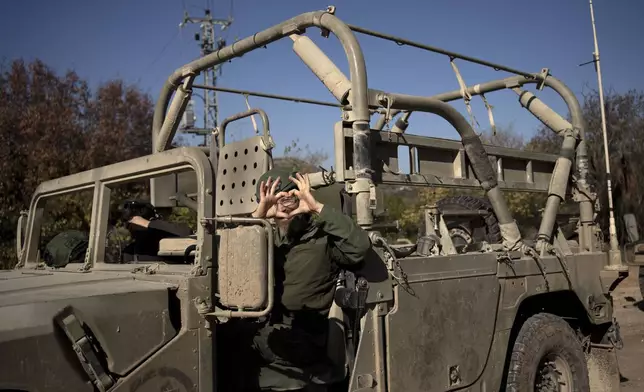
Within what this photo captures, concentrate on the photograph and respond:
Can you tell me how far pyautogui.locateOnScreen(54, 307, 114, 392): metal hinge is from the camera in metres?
2.26

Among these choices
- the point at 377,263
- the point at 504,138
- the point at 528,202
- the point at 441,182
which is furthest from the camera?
the point at 504,138

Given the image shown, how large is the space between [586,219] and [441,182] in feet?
5.70

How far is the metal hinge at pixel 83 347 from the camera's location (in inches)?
89.1

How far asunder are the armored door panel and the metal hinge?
1477 millimetres

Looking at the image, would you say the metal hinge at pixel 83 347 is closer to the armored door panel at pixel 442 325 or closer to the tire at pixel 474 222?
the armored door panel at pixel 442 325

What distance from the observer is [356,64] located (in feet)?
11.2

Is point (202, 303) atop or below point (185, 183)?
below

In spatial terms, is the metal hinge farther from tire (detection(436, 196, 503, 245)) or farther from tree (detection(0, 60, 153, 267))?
tree (detection(0, 60, 153, 267))

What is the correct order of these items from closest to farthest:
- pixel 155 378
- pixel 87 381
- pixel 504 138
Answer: pixel 87 381
pixel 155 378
pixel 504 138

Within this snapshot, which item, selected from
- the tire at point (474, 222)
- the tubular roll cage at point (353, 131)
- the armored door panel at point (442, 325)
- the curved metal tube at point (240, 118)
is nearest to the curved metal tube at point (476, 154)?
the tubular roll cage at point (353, 131)

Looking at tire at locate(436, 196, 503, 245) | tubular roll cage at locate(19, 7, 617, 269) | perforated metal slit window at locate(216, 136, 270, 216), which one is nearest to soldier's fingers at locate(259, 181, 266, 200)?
tubular roll cage at locate(19, 7, 617, 269)

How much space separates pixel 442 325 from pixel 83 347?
77.9 inches

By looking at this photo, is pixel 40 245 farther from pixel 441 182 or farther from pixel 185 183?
pixel 441 182

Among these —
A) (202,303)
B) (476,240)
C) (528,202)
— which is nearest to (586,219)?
(476,240)
